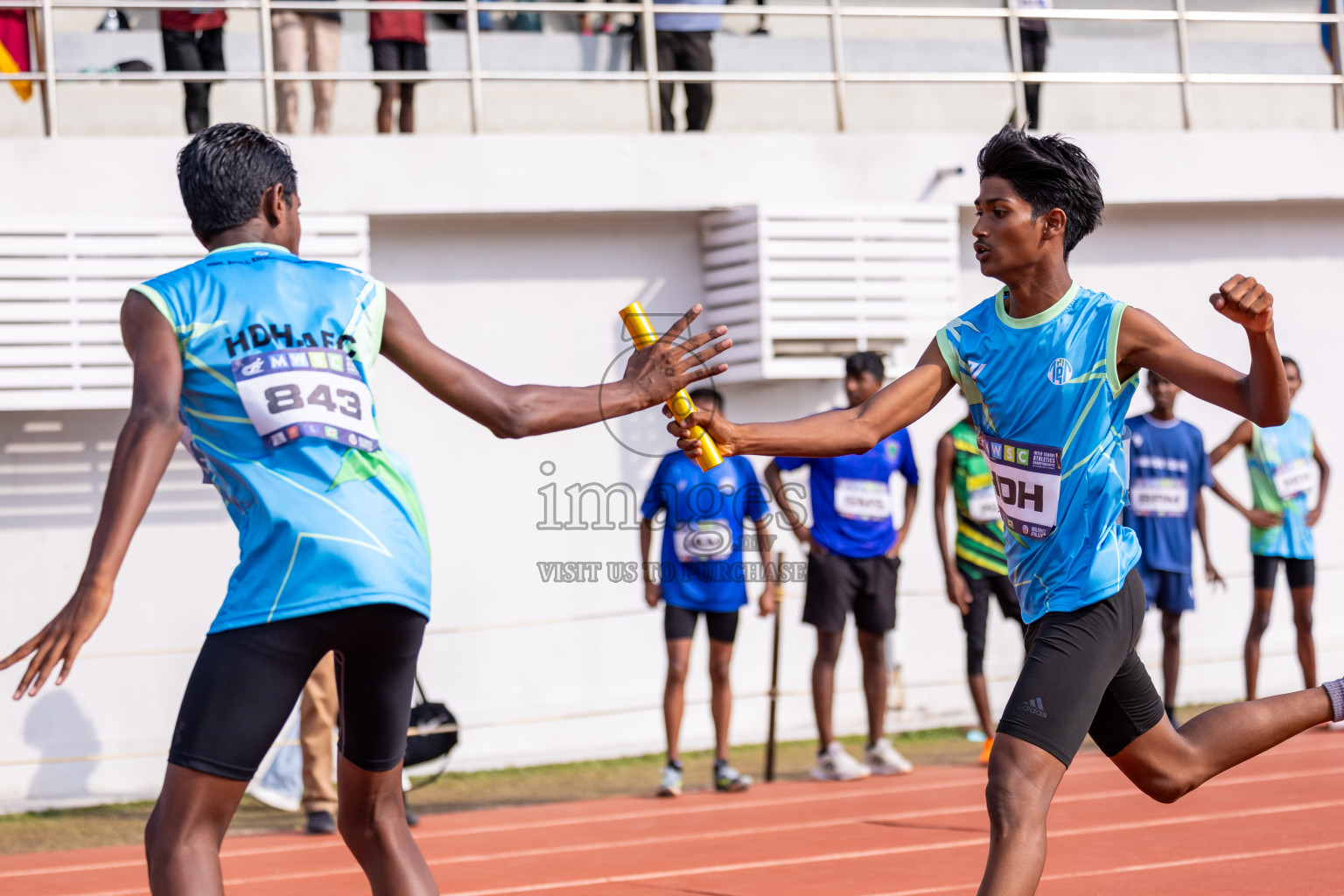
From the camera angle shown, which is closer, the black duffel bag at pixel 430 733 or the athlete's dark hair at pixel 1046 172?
the athlete's dark hair at pixel 1046 172

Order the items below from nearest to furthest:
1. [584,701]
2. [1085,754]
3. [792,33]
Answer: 1. [1085,754]
2. [584,701]
3. [792,33]

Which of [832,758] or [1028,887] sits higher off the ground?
[1028,887]

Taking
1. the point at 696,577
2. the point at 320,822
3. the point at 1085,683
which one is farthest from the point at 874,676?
the point at 1085,683

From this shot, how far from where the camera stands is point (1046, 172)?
12.8ft

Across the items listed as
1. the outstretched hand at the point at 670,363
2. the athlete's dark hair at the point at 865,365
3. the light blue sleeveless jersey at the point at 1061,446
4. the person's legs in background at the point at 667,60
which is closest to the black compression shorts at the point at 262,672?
the outstretched hand at the point at 670,363

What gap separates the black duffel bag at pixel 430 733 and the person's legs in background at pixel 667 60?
5.04 metres

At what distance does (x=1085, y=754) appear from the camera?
947 cm

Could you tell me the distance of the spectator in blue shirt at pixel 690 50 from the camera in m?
11.0

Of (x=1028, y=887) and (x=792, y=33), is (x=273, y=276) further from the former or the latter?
(x=792, y=33)

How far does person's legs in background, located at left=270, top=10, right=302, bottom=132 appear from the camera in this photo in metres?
10.4

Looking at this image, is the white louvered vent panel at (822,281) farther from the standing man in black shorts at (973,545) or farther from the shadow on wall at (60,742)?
the shadow on wall at (60,742)

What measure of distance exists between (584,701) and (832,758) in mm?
2110

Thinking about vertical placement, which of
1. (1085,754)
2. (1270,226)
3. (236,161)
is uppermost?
(1270,226)

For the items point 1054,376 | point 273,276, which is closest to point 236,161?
point 273,276
